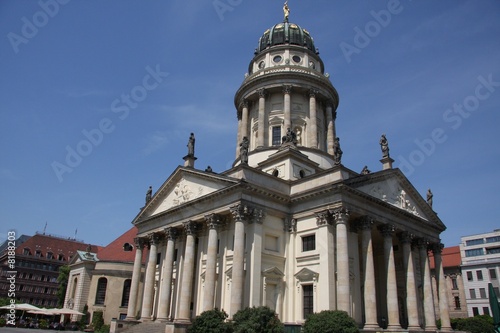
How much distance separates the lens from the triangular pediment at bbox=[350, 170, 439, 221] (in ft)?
112

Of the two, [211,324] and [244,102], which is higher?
[244,102]

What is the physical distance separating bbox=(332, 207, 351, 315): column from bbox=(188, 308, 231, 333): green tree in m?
8.18

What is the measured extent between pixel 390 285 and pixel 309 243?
7273 millimetres

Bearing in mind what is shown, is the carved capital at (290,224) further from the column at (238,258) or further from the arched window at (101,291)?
the arched window at (101,291)

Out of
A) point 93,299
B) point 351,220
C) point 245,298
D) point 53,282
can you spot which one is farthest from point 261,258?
point 53,282

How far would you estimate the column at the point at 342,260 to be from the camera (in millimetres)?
28000

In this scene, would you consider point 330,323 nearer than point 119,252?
Yes

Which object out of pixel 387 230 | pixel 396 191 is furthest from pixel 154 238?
pixel 396 191

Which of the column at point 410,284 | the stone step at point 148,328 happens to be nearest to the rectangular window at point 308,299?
the column at point 410,284

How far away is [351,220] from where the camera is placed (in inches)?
1288

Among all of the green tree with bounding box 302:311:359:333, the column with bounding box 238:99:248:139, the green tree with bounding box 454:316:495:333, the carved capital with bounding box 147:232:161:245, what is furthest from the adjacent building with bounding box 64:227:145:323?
the green tree with bounding box 454:316:495:333

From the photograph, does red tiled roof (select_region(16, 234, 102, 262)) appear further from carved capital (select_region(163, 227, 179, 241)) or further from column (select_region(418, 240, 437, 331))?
column (select_region(418, 240, 437, 331))

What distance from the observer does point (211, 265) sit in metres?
31.3

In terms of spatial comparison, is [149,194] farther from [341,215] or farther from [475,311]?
[475,311]
